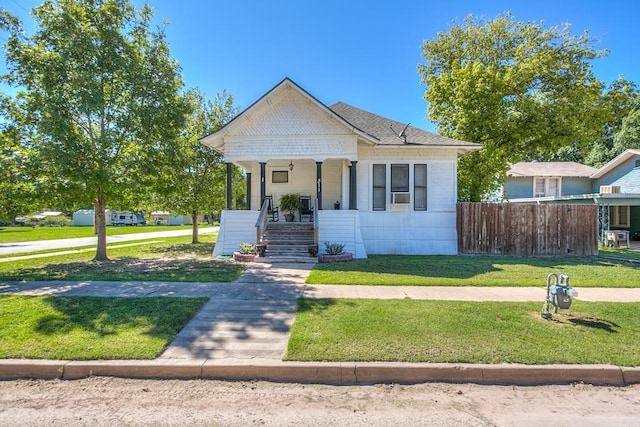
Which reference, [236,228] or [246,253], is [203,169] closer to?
[236,228]

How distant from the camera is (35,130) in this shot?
995 cm

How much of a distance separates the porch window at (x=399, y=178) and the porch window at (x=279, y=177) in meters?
4.88

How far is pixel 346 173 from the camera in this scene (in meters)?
13.5

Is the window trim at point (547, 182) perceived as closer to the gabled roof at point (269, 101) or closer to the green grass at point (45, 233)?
the gabled roof at point (269, 101)

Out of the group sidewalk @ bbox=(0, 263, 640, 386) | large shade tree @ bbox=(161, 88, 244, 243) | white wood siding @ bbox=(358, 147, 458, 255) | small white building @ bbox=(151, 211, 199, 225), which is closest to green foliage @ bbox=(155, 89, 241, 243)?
large shade tree @ bbox=(161, 88, 244, 243)

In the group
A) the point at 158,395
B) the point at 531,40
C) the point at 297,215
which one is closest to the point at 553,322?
the point at 158,395

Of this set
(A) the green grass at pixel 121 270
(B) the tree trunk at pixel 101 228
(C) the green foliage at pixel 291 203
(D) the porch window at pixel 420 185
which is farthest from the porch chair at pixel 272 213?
Answer: (B) the tree trunk at pixel 101 228

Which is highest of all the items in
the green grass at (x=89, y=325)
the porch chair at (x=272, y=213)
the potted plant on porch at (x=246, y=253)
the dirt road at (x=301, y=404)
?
the porch chair at (x=272, y=213)

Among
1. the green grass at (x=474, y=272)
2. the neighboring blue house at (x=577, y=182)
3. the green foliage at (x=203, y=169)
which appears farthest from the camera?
the neighboring blue house at (x=577, y=182)

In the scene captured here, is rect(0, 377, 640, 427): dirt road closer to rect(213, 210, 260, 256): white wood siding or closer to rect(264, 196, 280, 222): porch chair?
rect(213, 210, 260, 256): white wood siding

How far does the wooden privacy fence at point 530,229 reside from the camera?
43.3 ft

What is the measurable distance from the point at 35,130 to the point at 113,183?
281 centimetres

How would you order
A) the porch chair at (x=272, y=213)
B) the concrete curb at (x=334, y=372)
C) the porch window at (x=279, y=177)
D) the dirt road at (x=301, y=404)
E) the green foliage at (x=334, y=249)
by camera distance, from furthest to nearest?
the porch window at (x=279, y=177), the porch chair at (x=272, y=213), the green foliage at (x=334, y=249), the concrete curb at (x=334, y=372), the dirt road at (x=301, y=404)

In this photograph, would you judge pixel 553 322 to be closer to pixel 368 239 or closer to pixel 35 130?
pixel 368 239
